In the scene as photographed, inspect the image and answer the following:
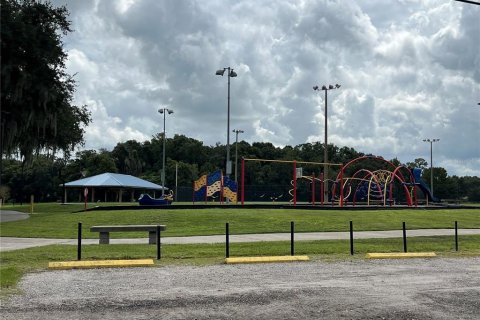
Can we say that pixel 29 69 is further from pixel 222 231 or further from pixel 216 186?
pixel 216 186

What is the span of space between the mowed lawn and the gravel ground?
34.1 feet

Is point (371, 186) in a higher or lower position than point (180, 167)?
lower

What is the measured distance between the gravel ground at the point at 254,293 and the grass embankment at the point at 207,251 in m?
1.32

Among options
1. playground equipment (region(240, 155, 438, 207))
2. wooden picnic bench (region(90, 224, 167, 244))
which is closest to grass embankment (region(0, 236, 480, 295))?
wooden picnic bench (region(90, 224, 167, 244))

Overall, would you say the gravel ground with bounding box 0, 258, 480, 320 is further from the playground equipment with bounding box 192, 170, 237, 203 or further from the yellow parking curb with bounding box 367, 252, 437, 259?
the playground equipment with bounding box 192, 170, 237, 203

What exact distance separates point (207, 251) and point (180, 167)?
274 feet

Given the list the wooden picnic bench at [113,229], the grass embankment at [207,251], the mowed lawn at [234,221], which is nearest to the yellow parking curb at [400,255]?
the grass embankment at [207,251]

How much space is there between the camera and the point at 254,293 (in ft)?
31.6

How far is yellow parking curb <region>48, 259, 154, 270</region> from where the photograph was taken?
41.9 ft

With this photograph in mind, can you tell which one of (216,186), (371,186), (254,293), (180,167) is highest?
(180,167)

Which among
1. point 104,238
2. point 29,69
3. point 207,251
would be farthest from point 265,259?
point 29,69

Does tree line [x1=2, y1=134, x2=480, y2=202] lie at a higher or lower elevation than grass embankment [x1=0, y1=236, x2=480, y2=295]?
higher

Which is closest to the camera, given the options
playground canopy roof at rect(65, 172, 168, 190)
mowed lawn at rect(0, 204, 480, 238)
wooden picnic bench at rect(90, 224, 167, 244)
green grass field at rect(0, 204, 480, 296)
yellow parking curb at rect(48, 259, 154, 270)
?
yellow parking curb at rect(48, 259, 154, 270)

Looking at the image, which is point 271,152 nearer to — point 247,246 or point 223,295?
point 247,246
